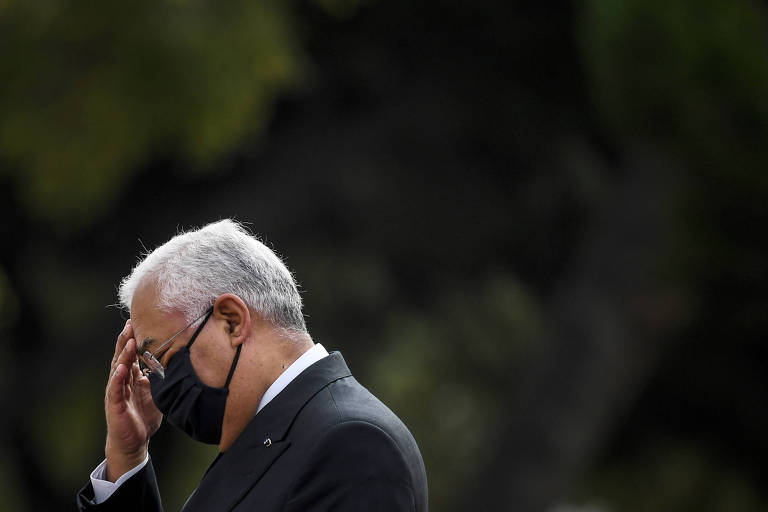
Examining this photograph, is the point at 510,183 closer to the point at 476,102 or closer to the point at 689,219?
the point at 476,102

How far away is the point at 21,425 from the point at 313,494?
6.98 meters

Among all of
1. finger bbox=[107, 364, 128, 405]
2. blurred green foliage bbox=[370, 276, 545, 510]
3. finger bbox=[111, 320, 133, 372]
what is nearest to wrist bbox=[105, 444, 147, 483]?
finger bbox=[107, 364, 128, 405]

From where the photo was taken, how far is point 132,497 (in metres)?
3.08

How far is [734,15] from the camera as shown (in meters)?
6.53

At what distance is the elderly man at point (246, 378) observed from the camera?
97.0 inches

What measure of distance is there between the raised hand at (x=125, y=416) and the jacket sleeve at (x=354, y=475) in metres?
0.74

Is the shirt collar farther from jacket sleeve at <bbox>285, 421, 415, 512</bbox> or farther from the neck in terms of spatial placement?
jacket sleeve at <bbox>285, 421, 415, 512</bbox>

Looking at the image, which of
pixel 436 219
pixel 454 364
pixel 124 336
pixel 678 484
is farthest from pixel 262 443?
pixel 454 364

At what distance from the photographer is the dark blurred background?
7.47 m

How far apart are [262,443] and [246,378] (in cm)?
15

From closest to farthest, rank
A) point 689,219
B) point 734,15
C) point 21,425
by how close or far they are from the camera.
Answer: point 734,15, point 689,219, point 21,425

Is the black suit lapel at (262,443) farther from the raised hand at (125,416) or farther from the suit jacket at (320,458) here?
the raised hand at (125,416)

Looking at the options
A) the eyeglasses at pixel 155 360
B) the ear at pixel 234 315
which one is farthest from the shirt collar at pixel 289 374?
the eyeglasses at pixel 155 360

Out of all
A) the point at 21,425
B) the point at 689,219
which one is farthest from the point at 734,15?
the point at 21,425
